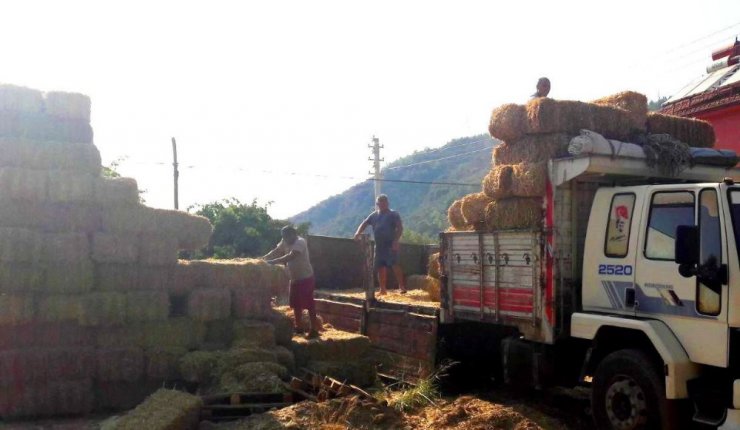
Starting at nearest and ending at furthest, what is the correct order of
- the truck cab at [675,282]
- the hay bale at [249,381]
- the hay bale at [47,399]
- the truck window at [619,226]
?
1. the truck cab at [675,282]
2. the truck window at [619,226]
3. the hay bale at [249,381]
4. the hay bale at [47,399]

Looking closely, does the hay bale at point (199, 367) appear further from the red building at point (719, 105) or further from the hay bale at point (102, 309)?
the red building at point (719, 105)

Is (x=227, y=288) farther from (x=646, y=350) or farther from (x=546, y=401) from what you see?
(x=646, y=350)

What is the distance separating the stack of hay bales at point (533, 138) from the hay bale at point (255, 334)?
349 cm

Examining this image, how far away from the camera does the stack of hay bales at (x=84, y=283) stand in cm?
941

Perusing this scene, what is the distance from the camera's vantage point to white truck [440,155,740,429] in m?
5.91

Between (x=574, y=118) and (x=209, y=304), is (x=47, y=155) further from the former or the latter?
(x=574, y=118)

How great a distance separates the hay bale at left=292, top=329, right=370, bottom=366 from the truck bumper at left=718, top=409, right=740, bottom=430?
5.61 meters

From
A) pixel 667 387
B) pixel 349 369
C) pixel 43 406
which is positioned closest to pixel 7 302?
pixel 43 406

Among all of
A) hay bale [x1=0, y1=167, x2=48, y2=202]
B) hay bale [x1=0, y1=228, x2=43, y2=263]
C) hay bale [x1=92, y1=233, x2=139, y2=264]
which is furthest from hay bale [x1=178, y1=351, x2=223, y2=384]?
hay bale [x1=0, y1=167, x2=48, y2=202]

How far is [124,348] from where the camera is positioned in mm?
9844

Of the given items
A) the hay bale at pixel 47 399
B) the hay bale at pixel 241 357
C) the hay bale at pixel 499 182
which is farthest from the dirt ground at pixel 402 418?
the hay bale at pixel 47 399

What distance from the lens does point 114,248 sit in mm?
10039

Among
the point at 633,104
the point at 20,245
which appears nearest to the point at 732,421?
the point at 633,104

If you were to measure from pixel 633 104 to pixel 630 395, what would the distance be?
363 cm
